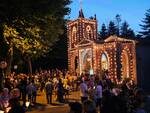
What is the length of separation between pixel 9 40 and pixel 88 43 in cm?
3332

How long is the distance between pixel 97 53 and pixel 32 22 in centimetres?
3558

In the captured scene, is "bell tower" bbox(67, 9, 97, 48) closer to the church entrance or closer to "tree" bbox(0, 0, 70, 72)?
the church entrance

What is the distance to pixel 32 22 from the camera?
29.6 m

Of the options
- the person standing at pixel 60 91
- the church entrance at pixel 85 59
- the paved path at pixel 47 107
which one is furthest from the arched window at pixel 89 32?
A: the person standing at pixel 60 91

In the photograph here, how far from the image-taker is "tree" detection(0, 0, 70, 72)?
26.3m

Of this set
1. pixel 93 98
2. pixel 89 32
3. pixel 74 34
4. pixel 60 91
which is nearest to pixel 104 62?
pixel 89 32

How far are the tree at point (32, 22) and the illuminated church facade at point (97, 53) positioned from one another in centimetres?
1932

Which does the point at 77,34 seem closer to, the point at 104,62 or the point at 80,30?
the point at 80,30

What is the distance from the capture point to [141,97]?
39.9 feet

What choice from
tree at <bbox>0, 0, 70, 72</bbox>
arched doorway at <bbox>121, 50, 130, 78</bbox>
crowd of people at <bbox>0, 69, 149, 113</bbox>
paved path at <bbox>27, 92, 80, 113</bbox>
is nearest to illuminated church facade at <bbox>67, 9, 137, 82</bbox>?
arched doorway at <bbox>121, 50, 130, 78</bbox>

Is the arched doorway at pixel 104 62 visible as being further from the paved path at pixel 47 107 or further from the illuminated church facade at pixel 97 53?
the paved path at pixel 47 107

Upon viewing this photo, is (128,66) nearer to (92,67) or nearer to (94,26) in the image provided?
(92,67)

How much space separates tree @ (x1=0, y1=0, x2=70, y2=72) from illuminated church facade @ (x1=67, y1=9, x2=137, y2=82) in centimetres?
1932

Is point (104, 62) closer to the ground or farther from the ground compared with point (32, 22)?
closer to the ground
